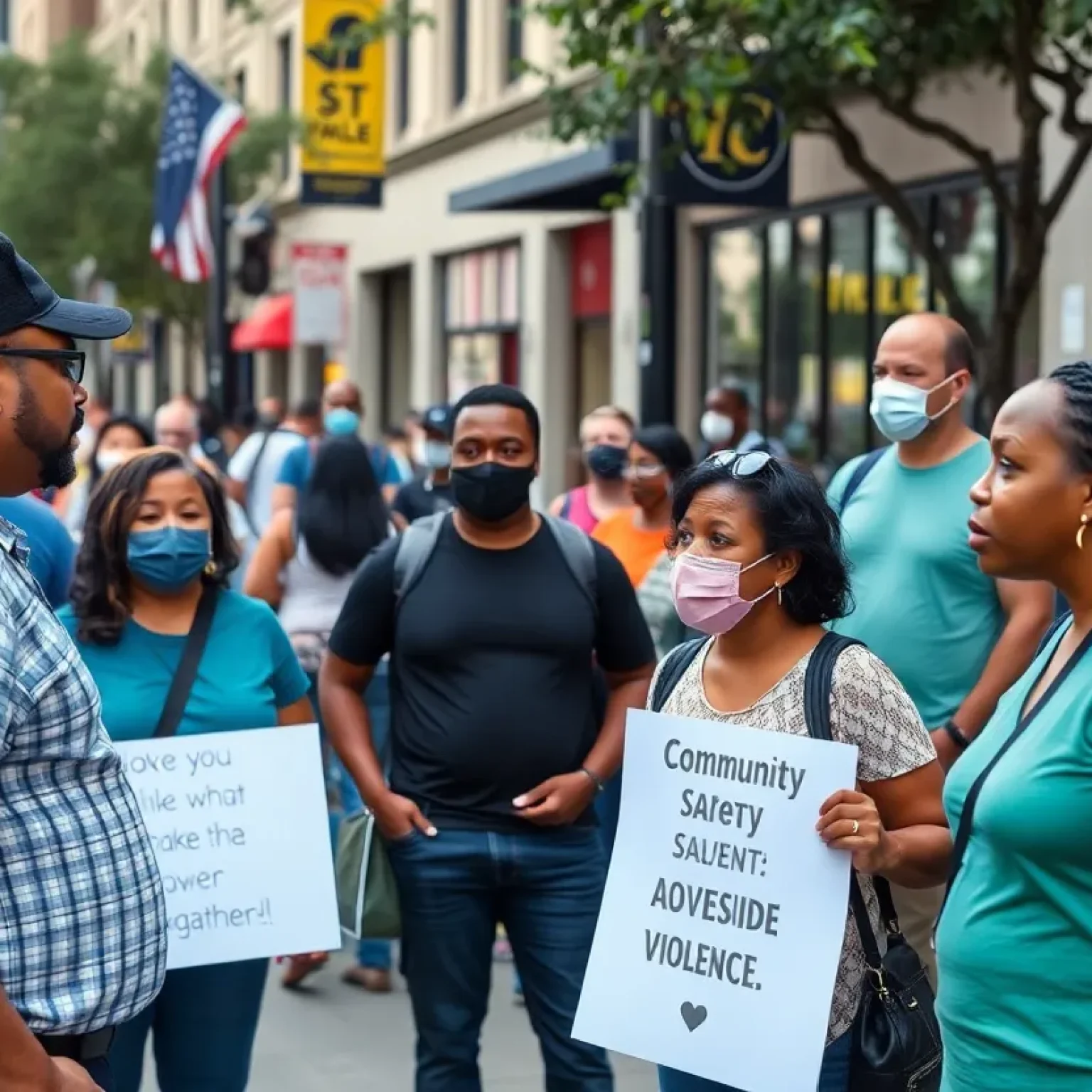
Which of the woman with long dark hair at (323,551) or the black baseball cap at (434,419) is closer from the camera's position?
the woman with long dark hair at (323,551)

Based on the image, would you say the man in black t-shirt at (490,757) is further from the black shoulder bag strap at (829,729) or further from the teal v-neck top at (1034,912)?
the teal v-neck top at (1034,912)

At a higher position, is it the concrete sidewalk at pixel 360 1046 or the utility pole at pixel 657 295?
the utility pole at pixel 657 295

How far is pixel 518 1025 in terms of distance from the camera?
7.14 m

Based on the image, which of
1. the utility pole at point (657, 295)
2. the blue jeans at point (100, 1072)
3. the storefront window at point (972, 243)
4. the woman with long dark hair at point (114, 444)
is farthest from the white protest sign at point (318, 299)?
the blue jeans at point (100, 1072)

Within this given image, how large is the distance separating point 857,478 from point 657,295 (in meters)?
6.90

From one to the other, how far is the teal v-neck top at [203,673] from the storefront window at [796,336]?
1231 cm

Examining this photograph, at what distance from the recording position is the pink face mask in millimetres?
3762

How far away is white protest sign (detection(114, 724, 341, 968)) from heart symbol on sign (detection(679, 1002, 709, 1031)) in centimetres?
132

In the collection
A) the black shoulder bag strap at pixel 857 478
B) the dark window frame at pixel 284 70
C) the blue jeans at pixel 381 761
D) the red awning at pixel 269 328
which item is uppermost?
the dark window frame at pixel 284 70

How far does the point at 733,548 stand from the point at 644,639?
139 cm

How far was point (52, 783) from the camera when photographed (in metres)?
2.88

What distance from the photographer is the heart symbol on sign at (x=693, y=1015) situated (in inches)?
146

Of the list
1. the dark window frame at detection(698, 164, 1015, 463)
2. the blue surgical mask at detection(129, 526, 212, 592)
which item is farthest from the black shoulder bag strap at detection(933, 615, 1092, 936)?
the dark window frame at detection(698, 164, 1015, 463)

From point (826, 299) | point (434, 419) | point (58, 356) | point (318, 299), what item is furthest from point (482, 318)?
point (58, 356)
